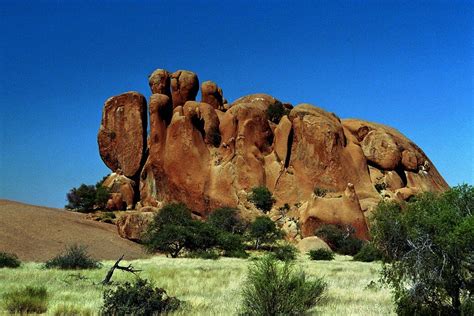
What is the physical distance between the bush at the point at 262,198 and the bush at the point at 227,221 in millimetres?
4783

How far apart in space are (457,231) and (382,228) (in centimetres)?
241

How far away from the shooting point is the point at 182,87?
72562mm

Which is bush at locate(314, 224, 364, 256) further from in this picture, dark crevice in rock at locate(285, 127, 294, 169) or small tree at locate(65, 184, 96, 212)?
small tree at locate(65, 184, 96, 212)

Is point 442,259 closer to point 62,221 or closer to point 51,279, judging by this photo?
point 51,279

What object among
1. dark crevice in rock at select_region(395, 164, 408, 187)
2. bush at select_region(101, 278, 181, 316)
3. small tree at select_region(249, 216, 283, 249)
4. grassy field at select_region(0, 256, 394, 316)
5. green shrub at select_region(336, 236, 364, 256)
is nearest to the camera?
bush at select_region(101, 278, 181, 316)

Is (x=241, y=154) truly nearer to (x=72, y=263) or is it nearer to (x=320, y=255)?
(x=320, y=255)

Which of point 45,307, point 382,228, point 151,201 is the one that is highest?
point 151,201

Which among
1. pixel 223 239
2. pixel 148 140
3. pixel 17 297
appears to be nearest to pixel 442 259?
pixel 17 297

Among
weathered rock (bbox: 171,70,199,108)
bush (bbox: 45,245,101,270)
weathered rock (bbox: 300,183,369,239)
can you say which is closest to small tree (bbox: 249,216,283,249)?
weathered rock (bbox: 300,183,369,239)

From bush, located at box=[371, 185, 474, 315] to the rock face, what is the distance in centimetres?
4409

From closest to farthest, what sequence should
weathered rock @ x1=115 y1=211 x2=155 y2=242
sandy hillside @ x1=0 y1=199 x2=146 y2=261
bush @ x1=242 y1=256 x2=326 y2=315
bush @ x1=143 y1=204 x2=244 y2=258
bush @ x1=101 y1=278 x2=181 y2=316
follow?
1. bush @ x1=242 y1=256 x2=326 y2=315
2. bush @ x1=101 y1=278 x2=181 y2=316
3. sandy hillside @ x1=0 y1=199 x2=146 y2=261
4. bush @ x1=143 y1=204 x2=244 y2=258
5. weathered rock @ x1=115 y1=211 x2=155 y2=242

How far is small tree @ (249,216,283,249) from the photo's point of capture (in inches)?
1759

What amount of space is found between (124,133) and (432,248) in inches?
2534

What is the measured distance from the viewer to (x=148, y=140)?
6944cm
